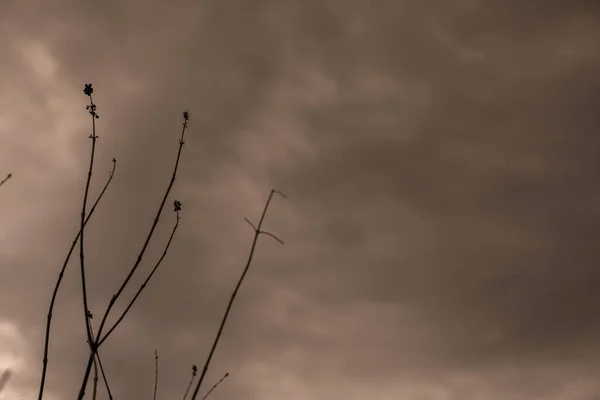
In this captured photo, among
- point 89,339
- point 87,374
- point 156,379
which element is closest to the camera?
point 87,374

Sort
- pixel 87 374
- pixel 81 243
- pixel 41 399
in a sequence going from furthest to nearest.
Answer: pixel 81 243
pixel 87 374
pixel 41 399

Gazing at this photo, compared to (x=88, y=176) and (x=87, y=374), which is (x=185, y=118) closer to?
(x=88, y=176)

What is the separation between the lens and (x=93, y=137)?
11.2 feet

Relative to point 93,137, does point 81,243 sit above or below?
below

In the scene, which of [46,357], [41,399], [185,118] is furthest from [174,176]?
[41,399]

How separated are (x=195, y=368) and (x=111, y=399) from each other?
2.27 ft

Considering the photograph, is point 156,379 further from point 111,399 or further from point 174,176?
point 174,176

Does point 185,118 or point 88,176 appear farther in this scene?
point 185,118

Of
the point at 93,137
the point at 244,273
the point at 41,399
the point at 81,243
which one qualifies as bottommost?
the point at 41,399

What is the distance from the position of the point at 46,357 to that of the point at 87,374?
309mm

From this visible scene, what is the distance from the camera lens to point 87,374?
2652 millimetres

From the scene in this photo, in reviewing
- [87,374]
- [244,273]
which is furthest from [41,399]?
[244,273]

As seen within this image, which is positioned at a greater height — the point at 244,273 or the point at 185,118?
the point at 185,118

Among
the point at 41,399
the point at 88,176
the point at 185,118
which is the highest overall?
the point at 185,118
